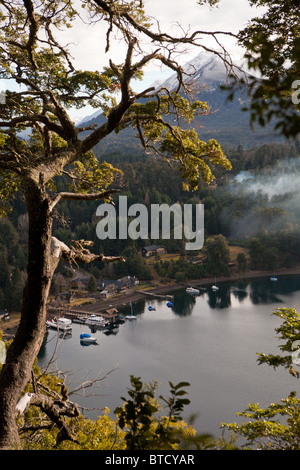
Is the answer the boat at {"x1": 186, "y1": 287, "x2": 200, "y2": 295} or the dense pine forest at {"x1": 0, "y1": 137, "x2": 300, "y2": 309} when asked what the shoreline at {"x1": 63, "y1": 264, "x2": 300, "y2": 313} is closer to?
the dense pine forest at {"x1": 0, "y1": 137, "x2": 300, "y2": 309}

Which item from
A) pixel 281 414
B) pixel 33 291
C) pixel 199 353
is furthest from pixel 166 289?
pixel 33 291

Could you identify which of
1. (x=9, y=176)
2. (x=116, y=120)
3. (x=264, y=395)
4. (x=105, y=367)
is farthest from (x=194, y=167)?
(x=105, y=367)

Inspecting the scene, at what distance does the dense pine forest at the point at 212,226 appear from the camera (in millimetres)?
46594

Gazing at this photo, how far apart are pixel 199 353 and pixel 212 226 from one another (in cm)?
3733

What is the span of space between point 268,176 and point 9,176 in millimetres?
72701

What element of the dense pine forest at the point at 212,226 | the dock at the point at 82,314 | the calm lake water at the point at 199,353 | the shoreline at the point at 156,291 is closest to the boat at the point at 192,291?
the calm lake water at the point at 199,353

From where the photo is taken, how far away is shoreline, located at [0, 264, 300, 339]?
35734 millimetres

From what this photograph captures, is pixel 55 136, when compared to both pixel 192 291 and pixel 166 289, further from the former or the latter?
pixel 166 289

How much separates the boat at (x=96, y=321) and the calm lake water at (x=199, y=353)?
0.94 meters

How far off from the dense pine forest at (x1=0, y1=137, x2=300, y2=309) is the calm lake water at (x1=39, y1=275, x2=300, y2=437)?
333 inches

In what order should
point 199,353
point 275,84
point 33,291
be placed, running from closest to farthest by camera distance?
point 275,84, point 33,291, point 199,353

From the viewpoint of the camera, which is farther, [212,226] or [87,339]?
[212,226]

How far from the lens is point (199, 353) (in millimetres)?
25031
